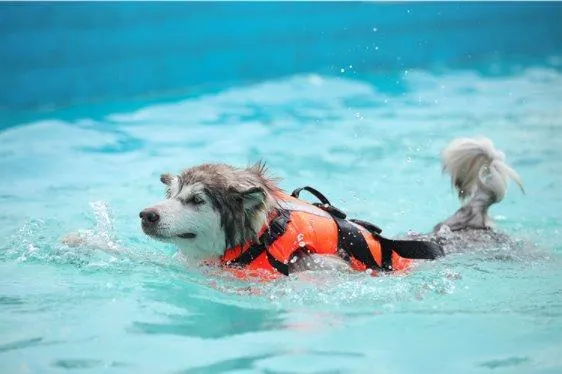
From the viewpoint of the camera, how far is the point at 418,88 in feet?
42.0

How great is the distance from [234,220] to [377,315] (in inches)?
48.0

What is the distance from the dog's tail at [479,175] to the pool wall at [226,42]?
610cm

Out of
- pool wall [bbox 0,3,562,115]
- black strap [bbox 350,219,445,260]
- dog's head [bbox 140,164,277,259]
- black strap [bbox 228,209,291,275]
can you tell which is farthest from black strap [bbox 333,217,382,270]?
pool wall [bbox 0,3,562,115]

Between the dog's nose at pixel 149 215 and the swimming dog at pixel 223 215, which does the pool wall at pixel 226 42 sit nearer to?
the swimming dog at pixel 223 215

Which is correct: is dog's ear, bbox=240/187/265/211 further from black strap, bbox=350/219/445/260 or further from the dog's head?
black strap, bbox=350/219/445/260

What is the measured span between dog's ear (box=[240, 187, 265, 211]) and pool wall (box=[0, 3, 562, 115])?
21.5 ft

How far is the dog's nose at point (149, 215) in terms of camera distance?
5738 millimetres

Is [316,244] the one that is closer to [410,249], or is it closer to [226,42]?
[410,249]

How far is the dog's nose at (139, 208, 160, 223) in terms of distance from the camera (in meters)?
5.74

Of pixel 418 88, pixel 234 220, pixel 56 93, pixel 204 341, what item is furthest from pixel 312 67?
pixel 204 341

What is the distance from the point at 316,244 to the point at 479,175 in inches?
66.0

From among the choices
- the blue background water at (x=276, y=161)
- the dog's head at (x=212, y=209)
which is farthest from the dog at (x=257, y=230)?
the blue background water at (x=276, y=161)

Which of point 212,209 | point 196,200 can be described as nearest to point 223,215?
point 212,209

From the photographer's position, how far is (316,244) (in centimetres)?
620
